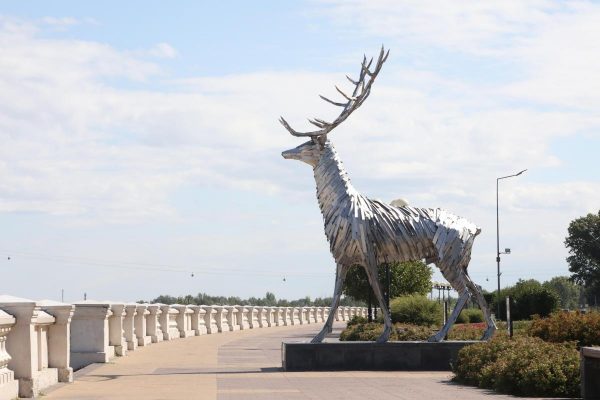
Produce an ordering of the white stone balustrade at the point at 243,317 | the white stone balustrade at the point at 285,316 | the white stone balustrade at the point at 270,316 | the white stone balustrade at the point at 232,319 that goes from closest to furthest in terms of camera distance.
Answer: the white stone balustrade at the point at 232,319 → the white stone balustrade at the point at 243,317 → the white stone balustrade at the point at 270,316 → the white stone balustrade at the point at 285,316

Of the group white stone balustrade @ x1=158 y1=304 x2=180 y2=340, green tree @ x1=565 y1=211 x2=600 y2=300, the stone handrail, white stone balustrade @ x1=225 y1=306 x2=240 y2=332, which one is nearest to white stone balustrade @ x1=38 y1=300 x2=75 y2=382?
the stone handrail

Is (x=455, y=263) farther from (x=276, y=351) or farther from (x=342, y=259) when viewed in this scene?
(x=276, y=351)

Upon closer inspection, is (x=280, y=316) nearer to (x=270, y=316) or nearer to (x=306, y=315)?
(x=270, y=316)

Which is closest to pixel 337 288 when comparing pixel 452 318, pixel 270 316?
pixel 452 318

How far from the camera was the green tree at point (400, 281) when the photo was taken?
52156mm

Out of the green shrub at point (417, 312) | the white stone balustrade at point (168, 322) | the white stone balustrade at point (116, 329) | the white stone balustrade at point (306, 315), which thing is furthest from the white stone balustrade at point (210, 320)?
the white stone balustrade at point (306, 315)

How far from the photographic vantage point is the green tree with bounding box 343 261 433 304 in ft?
171

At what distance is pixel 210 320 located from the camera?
46469mm

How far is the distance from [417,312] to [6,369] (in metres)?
27.7

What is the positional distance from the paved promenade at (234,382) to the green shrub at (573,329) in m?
2.40

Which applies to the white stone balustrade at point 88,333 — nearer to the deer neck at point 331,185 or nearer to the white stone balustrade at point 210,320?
the deer neck at point 331,185

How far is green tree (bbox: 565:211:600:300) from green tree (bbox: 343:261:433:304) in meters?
41.1

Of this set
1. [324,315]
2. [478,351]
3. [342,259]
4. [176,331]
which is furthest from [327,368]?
[324,315]

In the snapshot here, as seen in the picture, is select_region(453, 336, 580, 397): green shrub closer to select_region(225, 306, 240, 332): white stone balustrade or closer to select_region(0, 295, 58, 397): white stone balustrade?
select_region(0, 295, 58, 397): white stone balustrade
